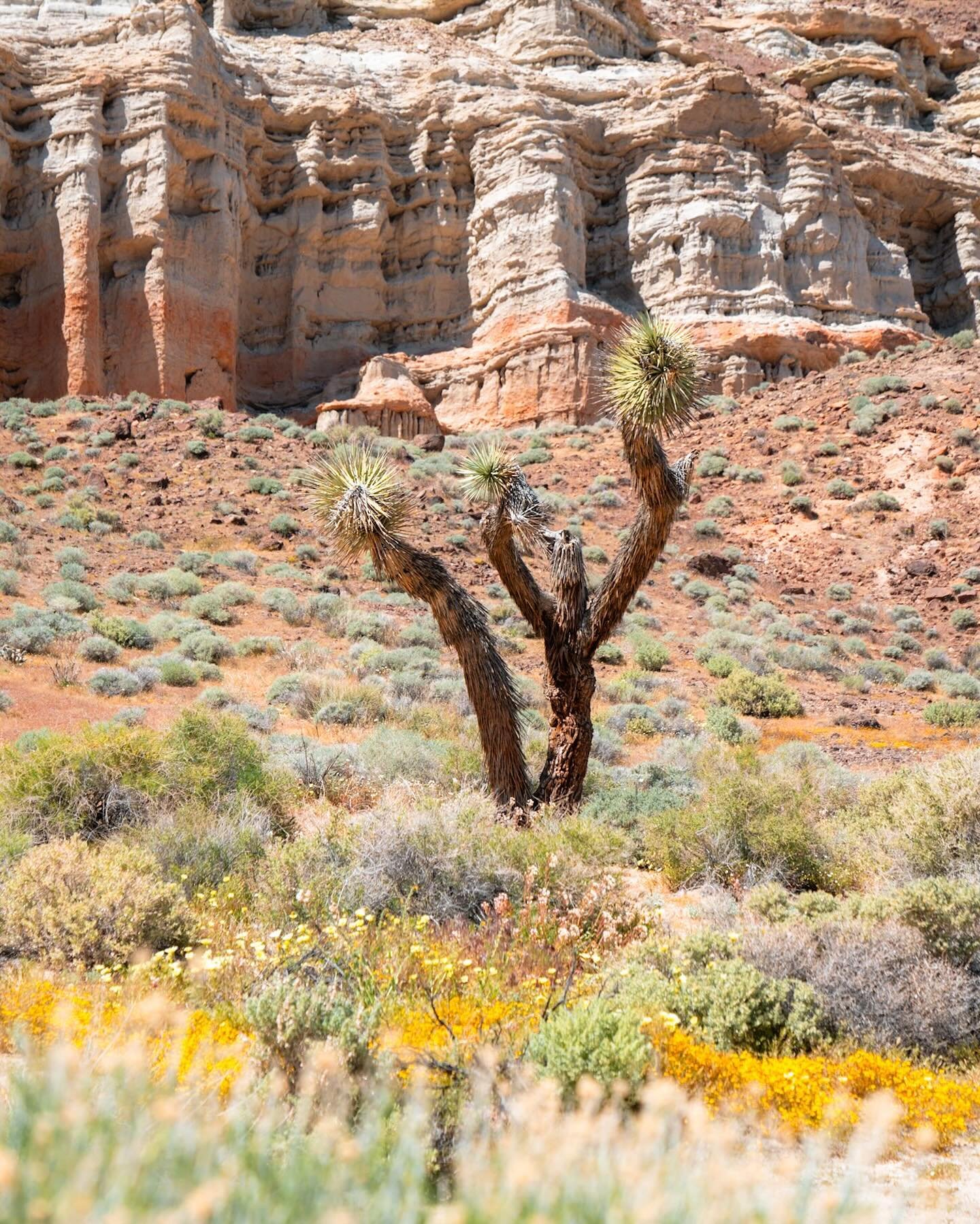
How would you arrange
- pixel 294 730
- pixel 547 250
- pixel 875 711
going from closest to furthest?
1. pixel 294 730
2. pixel 875 711
3. pixel 547 250

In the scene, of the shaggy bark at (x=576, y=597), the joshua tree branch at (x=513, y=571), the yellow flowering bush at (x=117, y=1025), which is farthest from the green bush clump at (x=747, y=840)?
the yellow flowering bush at (x=117, y=1025)

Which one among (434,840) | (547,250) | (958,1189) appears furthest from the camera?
(547,250)

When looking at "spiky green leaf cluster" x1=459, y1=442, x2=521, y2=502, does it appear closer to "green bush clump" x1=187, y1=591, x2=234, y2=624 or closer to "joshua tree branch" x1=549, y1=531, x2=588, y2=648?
"joshua tree branch" x1=549, y1=531, x2=588, y2=648

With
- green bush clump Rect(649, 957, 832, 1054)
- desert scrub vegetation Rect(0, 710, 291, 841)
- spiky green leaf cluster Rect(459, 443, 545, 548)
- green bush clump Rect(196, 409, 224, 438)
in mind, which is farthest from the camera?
green bush clump Rect(196, 409, 224, 438)

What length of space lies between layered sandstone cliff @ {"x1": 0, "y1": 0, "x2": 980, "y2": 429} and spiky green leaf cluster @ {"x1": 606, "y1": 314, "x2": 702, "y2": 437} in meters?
27.0

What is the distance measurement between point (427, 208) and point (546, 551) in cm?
3783

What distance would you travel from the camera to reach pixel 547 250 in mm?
41219

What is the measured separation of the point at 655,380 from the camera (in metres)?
10.1

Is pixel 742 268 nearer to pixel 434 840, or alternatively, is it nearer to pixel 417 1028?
pixel 434 840

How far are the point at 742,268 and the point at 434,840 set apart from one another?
40523mm

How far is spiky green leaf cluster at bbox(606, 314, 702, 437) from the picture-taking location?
9914 millimetres

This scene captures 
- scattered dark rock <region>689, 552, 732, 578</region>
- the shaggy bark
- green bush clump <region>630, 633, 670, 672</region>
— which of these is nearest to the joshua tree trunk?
the shaggy bark

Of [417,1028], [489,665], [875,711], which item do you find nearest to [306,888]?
[417,1028]

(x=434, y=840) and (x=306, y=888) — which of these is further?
(x=434, y=840)
